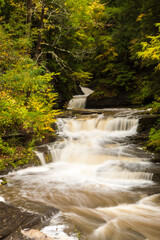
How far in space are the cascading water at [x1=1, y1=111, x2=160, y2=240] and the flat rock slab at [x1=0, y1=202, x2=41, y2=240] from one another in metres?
0.28

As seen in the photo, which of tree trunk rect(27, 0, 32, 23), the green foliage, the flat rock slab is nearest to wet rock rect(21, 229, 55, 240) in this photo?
the flat rock slab

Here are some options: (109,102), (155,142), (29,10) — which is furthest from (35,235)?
(109,102)

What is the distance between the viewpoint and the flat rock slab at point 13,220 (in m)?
3.24

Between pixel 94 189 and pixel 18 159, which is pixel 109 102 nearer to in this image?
pixel 18 159

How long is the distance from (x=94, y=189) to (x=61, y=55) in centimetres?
1137

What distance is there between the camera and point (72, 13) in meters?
11.9

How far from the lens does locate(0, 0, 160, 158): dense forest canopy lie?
8.31 meters

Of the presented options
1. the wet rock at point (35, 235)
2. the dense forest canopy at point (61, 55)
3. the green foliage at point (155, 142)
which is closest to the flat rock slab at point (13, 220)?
the wet rock at point (35, 235)

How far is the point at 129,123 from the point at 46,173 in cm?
620

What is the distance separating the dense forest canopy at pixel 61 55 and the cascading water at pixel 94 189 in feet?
5.47

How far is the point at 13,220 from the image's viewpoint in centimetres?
351

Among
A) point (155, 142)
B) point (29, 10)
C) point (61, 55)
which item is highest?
point (29, 10)

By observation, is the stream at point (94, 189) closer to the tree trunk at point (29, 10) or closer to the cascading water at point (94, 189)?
the cascading water at point (94, 189)

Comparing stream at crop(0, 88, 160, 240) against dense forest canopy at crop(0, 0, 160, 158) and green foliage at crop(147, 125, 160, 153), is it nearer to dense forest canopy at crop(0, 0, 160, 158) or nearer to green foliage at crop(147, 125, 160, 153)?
green foliage at crop(147, 125, 160, 153)
